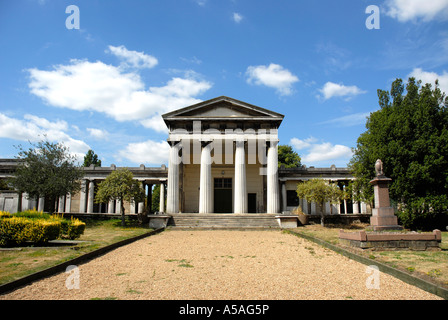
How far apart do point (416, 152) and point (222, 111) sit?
14147 mm

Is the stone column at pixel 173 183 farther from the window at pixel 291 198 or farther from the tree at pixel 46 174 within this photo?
the window at pixel 291 198

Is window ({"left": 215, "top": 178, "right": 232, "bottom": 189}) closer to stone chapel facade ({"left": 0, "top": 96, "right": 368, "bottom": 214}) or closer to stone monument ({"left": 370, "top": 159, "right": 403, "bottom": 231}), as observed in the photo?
stone chapel facade ({"left": 0, "top": 96, "right": 368, "bottom": 214})

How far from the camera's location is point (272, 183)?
23906 millimetres

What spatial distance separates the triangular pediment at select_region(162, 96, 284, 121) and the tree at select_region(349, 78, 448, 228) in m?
7.97

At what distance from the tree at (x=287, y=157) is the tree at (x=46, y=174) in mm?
30241

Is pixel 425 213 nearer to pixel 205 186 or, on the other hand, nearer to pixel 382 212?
pixel 382 212

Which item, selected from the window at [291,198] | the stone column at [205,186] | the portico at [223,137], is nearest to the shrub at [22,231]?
the portico at [223,137]

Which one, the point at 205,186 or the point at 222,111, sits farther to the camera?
the point at 222,111

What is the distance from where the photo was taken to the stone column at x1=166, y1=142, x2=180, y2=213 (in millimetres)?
23219

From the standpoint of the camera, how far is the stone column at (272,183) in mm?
23531

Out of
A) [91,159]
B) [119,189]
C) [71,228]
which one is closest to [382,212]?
[71,228]


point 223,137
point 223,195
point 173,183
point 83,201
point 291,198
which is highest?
point 223,137

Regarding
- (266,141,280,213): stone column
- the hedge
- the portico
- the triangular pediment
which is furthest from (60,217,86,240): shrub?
(266,141,280,213): stone column
